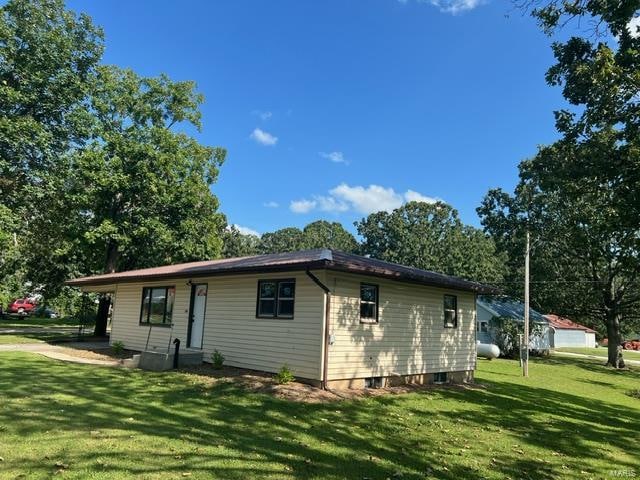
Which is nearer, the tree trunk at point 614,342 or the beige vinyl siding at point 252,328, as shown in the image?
the beige vinyl siding at point 252,328

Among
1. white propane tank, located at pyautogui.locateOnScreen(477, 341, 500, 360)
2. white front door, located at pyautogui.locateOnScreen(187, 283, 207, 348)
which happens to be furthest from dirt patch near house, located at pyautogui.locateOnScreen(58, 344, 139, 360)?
white propane tank, located at pyautogui.locateOnScreen(477, 341, 500, 360)

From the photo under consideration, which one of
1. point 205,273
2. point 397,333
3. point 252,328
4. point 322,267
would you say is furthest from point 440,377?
point 205,273

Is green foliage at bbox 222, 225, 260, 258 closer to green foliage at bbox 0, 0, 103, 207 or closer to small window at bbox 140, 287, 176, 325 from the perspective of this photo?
green foliage at bbox 0, 0, 103, 207

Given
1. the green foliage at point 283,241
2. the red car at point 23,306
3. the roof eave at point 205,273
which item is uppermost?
the green foliage at point 283,241

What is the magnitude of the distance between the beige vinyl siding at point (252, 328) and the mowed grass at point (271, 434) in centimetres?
158

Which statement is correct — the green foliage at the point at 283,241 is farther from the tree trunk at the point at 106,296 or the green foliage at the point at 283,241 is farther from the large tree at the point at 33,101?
the large tree at the point at 33,101

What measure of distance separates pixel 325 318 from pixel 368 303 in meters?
1.68

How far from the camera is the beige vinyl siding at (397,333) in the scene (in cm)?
1098

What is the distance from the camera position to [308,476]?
16.6 feet

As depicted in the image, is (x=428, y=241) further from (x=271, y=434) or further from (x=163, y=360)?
(x=271, y=434)

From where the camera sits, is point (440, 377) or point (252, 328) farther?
point (440, 377)

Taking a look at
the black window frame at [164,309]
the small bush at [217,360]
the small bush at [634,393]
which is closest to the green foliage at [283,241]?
the black window frame at [164,309]

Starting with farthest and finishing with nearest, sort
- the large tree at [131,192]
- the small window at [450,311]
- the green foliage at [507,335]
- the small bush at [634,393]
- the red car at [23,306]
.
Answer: the red car at [23,306], the green foliage at [507,335], the large tree at [131,192], the small bush at [634,393], the small window at [450,311]

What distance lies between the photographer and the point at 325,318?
415 inches
